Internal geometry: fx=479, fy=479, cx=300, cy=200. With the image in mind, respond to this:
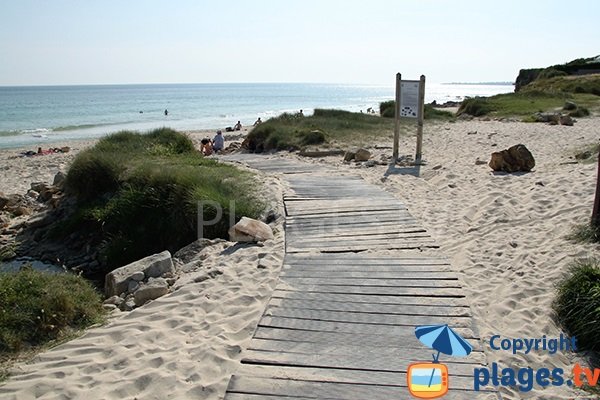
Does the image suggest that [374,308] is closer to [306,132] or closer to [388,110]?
[306,132]

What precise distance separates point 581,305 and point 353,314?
1.93 m

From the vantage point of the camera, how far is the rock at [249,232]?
655 cm

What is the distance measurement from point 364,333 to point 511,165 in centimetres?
732

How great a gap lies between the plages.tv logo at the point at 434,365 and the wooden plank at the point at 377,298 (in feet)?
1.54

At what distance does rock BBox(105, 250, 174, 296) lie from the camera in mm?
5715


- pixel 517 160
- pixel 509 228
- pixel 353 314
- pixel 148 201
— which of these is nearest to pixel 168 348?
pixel 353 314

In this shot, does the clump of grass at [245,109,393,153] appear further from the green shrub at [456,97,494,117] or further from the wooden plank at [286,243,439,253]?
the wooden plank at [286,243,439,253]

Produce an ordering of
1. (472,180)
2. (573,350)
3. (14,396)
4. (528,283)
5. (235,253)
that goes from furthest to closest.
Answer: (472,180) → (235,253) → (528,283) → (573,350) → (14,396)

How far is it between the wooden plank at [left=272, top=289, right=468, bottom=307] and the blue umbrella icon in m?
0.47

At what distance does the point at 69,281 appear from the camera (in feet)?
17.5

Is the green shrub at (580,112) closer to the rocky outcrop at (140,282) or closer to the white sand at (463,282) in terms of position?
the white sand at (463,282)

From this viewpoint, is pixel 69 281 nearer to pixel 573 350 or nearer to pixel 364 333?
pixel 364 333

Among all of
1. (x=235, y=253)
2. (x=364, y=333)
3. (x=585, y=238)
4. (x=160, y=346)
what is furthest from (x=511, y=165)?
(x=160, y=346)

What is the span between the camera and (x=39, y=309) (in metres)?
4.50
